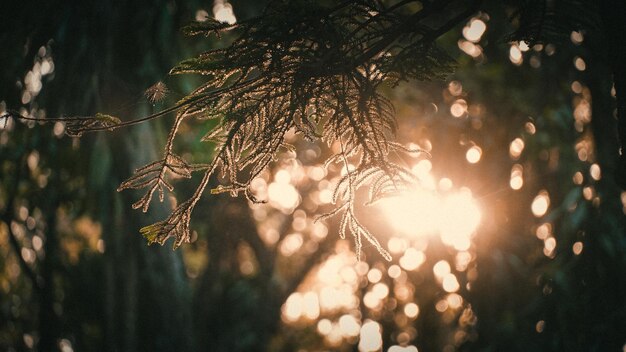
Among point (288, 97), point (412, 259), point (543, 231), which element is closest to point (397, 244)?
point (412, 259)

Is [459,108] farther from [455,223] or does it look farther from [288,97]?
[288,97]

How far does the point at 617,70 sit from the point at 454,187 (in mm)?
3907

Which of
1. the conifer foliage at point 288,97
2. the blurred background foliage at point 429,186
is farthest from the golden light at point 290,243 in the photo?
the conifer foliage at point 288,97

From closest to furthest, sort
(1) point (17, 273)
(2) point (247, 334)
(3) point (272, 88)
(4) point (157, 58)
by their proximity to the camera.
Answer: (3) point (272, 88) < (4) point (157, 58) < (1) point (17, 273) < (2) point (247, 334)

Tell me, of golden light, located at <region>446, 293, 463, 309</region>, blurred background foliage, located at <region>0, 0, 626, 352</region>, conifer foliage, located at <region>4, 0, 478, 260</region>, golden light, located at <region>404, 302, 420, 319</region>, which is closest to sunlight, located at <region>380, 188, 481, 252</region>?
blurred background foliage, located at <region>0, 0, 626, 352</region>

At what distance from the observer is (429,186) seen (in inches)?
130

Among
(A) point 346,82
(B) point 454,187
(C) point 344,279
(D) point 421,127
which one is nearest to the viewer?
(A) point 346,82

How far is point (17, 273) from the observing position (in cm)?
821

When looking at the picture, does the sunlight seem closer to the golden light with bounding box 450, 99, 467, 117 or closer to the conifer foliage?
the golden light with bounding box 450, 99, 467, 117

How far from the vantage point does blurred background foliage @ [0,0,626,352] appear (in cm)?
448

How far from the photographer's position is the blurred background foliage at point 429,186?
14.7 feet

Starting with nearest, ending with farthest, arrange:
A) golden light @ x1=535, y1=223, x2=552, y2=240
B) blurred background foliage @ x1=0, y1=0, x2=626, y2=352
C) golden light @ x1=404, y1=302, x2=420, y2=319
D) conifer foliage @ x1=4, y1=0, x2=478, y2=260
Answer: conifer foliage @ x1=4, y1=0, x2=478, y2=260 → blurred background foliage @ x1=0, y1=0, x2=626, y2=352 → golden light @ x1=535, y1=223, x2=552, y2=240 → golden light @ x1=404, y1=302, x2=420, y2=319

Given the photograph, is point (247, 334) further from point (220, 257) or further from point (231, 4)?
point (231, 4)

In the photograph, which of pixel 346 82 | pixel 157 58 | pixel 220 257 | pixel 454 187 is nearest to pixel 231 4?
pixel 157 58
